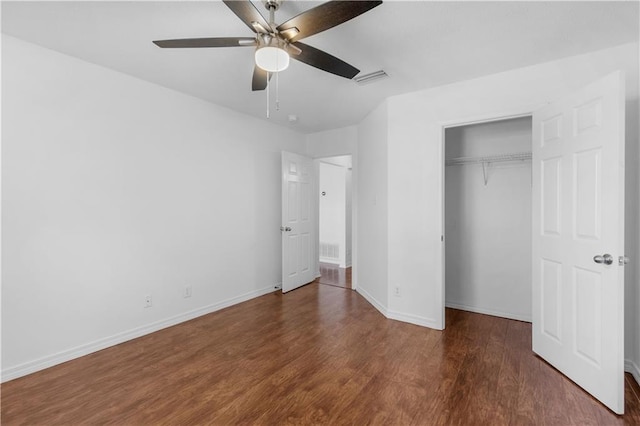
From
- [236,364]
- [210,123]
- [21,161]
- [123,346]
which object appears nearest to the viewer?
[21,161]

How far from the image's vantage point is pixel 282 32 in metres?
1.70

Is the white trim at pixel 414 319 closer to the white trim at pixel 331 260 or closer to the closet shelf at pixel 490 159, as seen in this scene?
the closet shelf at pixel 490 159

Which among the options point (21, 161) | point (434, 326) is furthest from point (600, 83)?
point (21, 161)

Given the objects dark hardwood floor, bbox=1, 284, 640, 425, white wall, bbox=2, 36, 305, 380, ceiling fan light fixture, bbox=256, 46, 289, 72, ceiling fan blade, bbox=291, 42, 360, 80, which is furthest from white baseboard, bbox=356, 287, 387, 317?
ceiling fan light fixture, bbox=256, 46, 289, 72

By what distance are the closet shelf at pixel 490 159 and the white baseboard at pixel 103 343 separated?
3.26 meters

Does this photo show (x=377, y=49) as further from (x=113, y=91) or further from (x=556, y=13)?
(x=113, y=91)

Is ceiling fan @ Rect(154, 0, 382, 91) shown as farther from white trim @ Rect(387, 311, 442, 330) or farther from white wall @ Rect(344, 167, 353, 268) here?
white wall @ Rect(344, 167, 353, 268)

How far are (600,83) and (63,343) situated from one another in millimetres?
4489

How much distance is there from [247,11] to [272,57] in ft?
0.85

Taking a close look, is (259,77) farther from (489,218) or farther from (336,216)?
(336,216)

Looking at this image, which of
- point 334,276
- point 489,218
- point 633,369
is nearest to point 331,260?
point 334,276

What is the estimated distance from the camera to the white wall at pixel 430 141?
263cm

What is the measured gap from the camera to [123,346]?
2.83m

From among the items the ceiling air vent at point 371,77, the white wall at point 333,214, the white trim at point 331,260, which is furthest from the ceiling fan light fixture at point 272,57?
the white trim at point 331,260
